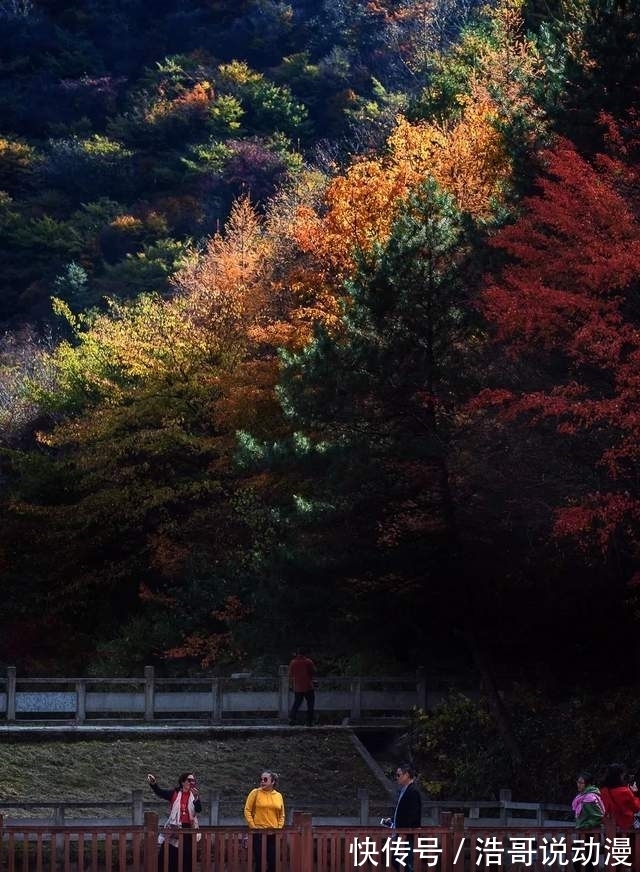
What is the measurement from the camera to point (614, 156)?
95.8 feet

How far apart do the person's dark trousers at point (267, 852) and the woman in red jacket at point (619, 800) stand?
3824 mm

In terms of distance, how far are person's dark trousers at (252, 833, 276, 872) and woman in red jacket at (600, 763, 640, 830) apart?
12.5 feet

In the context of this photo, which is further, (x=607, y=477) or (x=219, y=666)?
(x=219, y=666)

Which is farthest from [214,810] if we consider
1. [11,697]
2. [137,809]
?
[11,697]

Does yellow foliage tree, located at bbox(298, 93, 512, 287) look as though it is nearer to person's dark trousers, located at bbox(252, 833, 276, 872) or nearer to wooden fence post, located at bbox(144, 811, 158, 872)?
person's dark trousers, located at bbox(252, 833, 276, 872)

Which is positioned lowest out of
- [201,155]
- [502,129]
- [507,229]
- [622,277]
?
[622,277]

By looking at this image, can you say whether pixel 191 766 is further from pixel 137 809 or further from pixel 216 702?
pixel 137 809

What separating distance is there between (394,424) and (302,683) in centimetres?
585

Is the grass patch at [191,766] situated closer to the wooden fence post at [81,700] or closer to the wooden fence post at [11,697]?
the wooden fence post at [81,700]

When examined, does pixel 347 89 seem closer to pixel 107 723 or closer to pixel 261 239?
pixel 261 239

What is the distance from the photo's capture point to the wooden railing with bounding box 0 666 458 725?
31844 millimetres

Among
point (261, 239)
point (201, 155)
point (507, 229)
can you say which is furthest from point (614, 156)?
point (201, 155)

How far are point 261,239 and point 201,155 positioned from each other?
32352mm

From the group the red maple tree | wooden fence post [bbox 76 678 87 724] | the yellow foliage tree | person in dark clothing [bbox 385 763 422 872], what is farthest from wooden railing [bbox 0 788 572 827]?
the yellow foliage tree
